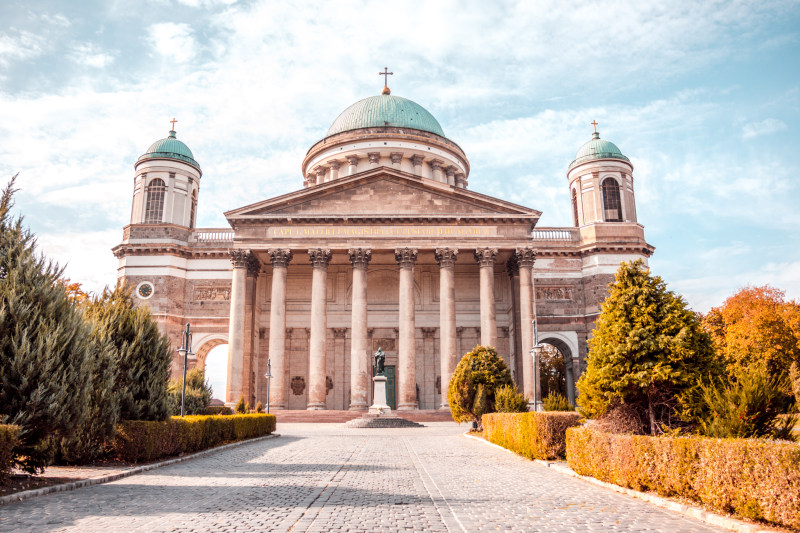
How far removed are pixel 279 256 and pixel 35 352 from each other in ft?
90.1

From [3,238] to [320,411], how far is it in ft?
86.0

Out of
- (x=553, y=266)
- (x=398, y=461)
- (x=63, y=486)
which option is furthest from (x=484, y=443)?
(x=553, y=266)

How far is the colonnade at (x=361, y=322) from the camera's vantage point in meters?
37.0

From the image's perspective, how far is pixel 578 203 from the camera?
163 ft

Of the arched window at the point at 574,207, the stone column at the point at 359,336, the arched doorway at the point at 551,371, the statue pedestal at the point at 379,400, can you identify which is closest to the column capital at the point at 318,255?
the stone column at the point at 359,336

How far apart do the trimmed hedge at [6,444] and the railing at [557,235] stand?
4179 cm

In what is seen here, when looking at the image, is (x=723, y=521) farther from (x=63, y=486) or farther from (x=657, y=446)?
(x=63, y=486)

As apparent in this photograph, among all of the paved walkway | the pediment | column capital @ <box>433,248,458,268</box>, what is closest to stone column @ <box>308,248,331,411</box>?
the pediment

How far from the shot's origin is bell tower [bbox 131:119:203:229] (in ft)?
155

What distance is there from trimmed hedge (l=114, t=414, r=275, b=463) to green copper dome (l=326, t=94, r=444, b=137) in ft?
118

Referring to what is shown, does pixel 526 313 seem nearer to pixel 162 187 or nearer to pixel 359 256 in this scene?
pixel 359 256

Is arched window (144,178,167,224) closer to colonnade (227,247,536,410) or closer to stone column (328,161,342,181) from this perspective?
colonnade (227,247,536,410)

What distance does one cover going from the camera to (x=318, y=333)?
37438 millimetres

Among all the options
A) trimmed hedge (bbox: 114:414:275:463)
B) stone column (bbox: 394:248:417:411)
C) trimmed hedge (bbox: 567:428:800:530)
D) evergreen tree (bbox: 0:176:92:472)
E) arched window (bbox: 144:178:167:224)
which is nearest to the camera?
trimmed hedge (bbox: 567:428:800:530)
